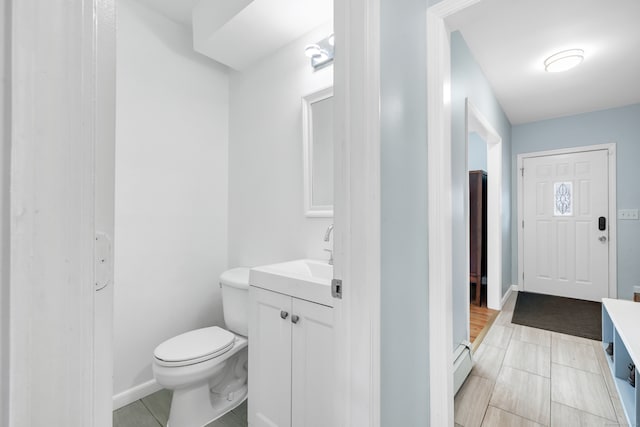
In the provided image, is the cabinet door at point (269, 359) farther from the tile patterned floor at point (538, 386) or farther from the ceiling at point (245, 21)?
the ceiling at point (245, 21)

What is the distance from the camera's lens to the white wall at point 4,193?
11.1 inches

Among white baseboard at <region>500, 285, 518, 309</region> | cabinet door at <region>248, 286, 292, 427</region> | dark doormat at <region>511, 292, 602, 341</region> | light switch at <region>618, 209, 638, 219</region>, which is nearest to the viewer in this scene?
cabinet door at <region>248, 286, 292, 427</region>

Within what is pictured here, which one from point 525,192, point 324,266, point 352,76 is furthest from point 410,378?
point 525,192

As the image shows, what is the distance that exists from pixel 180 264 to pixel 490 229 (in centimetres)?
320

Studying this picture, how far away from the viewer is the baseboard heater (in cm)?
175

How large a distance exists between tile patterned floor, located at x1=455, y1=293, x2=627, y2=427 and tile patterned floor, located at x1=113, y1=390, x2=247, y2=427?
1191 mm

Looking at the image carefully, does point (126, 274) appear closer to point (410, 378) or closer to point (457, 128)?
point (410, 378)

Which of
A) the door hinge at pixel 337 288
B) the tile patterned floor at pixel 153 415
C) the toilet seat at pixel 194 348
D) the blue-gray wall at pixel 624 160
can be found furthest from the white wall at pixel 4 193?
the blue-gray wall at pixel 624 160

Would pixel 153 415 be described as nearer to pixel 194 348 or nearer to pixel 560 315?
pixel 194 348

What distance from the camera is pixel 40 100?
0.31 meters

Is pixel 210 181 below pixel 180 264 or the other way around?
the other way around

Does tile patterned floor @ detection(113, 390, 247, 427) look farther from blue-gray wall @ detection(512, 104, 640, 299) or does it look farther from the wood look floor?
blue-gray wall @ detection(512, 104, 640, 299)

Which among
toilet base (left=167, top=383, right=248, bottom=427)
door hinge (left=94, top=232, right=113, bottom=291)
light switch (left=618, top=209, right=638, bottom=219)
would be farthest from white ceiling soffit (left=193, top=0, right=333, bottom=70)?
light switch (left=618, top=209, right=638, bottom=219)

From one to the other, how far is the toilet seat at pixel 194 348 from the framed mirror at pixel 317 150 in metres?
0.88
